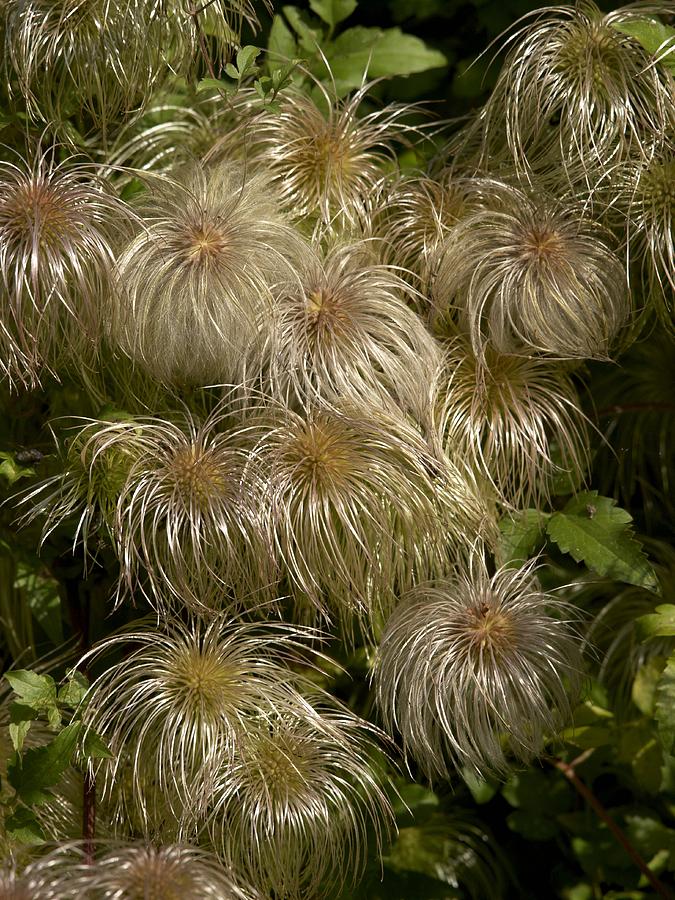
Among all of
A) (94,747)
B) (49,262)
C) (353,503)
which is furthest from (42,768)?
(49,262)

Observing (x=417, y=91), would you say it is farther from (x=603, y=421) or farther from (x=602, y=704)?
(x=602, y=704)

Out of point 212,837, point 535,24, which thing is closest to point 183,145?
point 535,24

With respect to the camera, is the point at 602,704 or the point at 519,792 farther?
the point at 519,792

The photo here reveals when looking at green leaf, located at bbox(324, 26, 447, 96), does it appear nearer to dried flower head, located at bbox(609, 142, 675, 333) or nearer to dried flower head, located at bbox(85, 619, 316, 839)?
dried flower head, located at bbox(609, 142, 675, 333)

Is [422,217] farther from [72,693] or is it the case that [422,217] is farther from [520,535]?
[72,693]

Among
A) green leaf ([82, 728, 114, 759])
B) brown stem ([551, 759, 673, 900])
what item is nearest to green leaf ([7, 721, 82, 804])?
green leaf ([82, 728, 114, 759])
